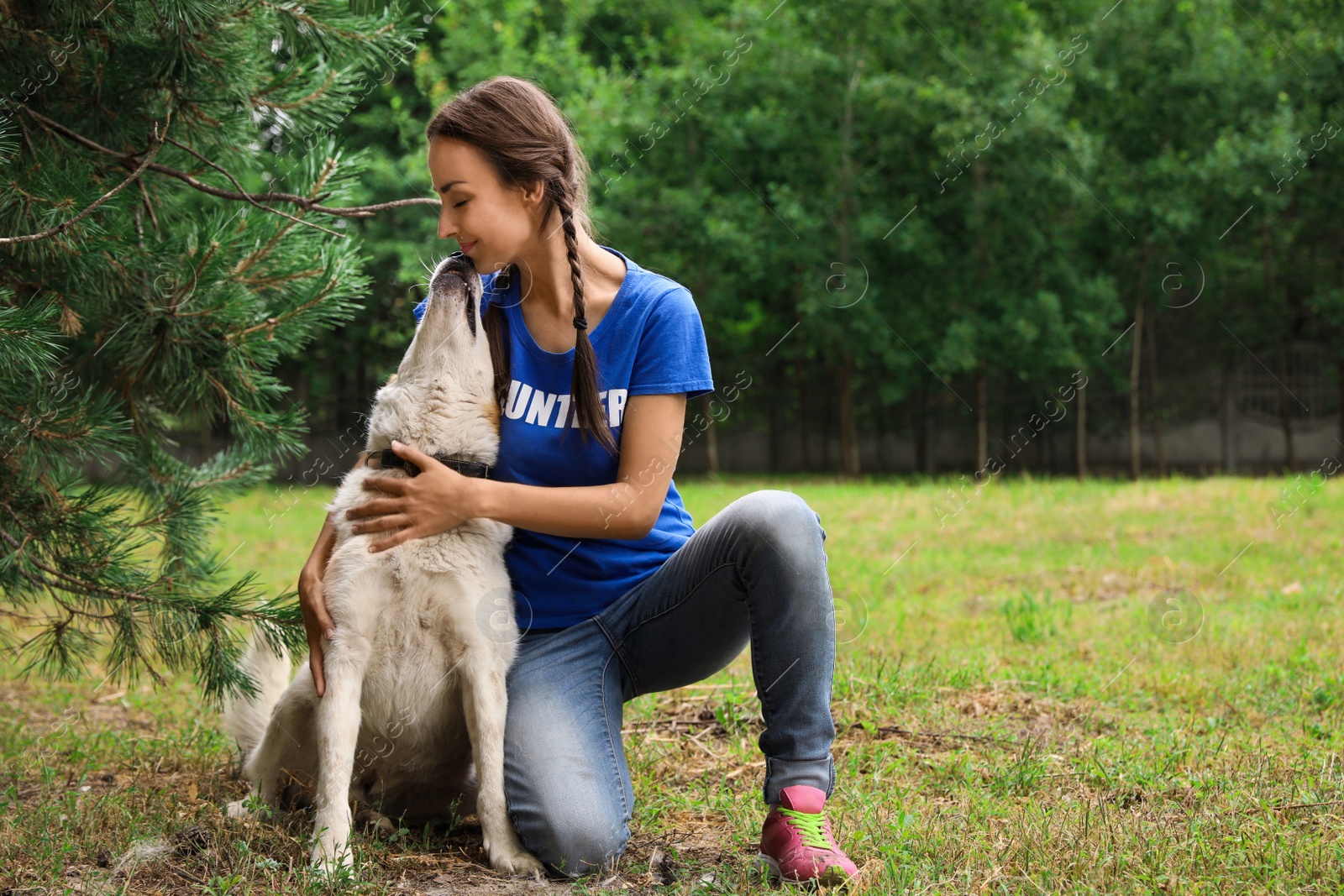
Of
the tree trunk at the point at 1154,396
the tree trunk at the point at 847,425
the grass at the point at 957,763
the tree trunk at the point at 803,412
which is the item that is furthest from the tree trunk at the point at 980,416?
the grass at the point at 957,763

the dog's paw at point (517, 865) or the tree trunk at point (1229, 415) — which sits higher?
the tree trunk at point (1229, 415)

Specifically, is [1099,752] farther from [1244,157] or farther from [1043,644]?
[1244,157]

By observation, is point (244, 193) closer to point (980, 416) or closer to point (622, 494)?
point (622, 494)

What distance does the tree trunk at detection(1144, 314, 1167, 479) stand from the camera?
15898 millimetres

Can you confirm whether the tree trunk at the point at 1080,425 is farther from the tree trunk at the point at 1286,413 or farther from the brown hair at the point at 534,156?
the brown hair at the point at 534,156

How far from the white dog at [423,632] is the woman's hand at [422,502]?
3 cm

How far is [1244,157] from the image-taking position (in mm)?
13891

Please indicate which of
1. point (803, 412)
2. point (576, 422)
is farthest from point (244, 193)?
point (803, 412)

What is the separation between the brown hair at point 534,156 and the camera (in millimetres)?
2373

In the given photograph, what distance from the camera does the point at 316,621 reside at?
2.36 m

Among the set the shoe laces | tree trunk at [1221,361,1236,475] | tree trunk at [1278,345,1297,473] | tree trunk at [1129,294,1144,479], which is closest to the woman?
the shoe laces

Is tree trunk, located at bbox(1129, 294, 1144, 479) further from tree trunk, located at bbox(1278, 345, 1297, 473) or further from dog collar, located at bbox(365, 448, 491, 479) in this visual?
dog collar, located at bbox(365, 448, 491, 479)

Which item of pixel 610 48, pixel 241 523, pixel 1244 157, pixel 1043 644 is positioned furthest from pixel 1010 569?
pixel 610 48

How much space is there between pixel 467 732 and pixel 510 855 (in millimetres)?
309
